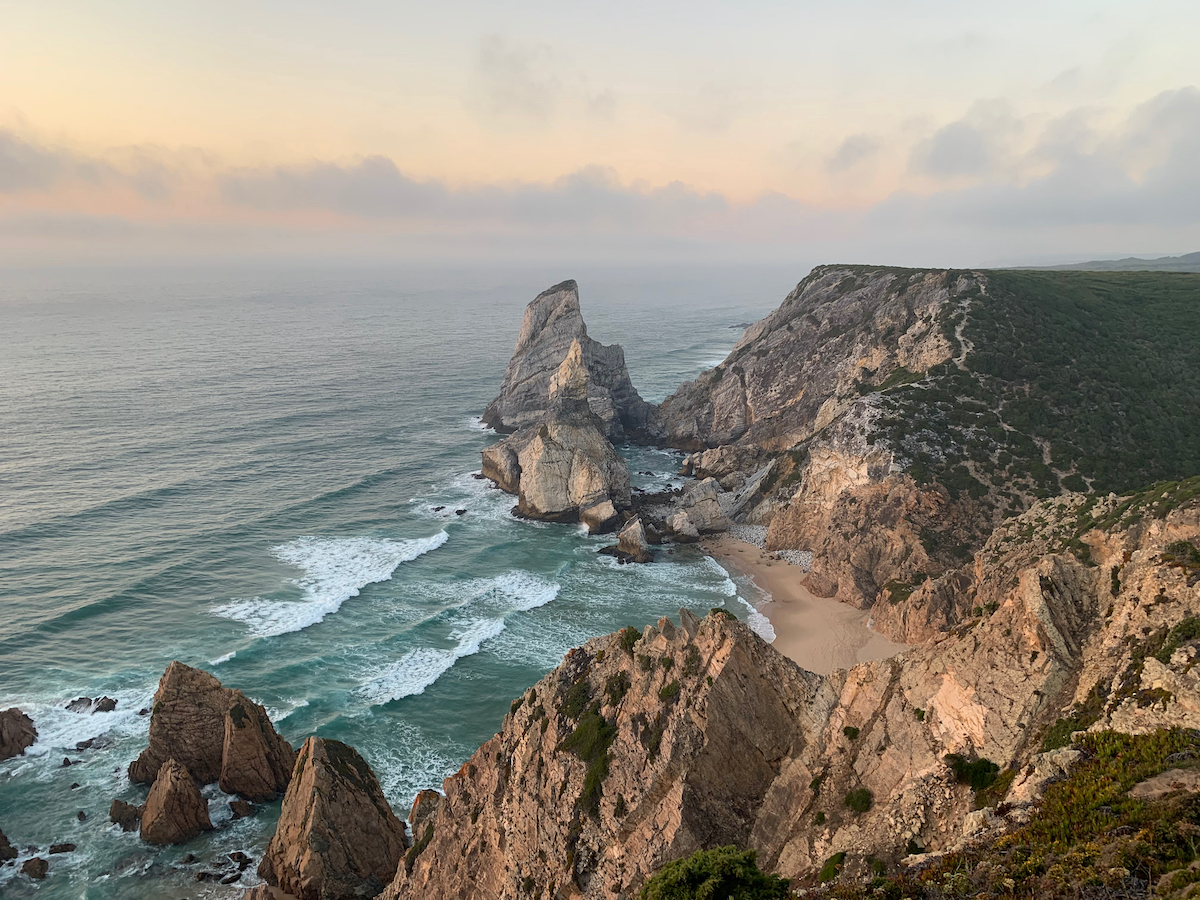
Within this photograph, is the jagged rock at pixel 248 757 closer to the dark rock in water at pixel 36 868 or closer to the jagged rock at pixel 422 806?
the dark rock in water at pixel 36 868

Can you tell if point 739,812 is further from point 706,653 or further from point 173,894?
point 173,894

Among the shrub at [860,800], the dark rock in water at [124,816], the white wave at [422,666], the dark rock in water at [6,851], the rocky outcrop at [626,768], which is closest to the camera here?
the shrub at [860,800]

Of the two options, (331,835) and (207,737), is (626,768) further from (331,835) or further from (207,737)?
(207,737)

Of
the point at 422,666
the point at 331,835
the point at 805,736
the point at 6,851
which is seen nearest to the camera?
the point at 805,736

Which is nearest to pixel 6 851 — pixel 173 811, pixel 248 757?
pixel 173 811

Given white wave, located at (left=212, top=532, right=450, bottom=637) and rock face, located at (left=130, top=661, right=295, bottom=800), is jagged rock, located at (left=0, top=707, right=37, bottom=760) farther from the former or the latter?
white wave, located at (left=212, top=532, right=450, bottom=637)

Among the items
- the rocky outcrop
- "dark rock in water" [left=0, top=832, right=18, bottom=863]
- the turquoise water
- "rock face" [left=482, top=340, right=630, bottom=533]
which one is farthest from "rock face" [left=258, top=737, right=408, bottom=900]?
"rock face" [left=482, top=340, right=630, bottom=533]

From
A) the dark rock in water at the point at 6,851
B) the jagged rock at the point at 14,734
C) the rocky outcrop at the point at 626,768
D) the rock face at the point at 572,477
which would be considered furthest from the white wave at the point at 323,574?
the rocky outcrop at the point at 626,768
